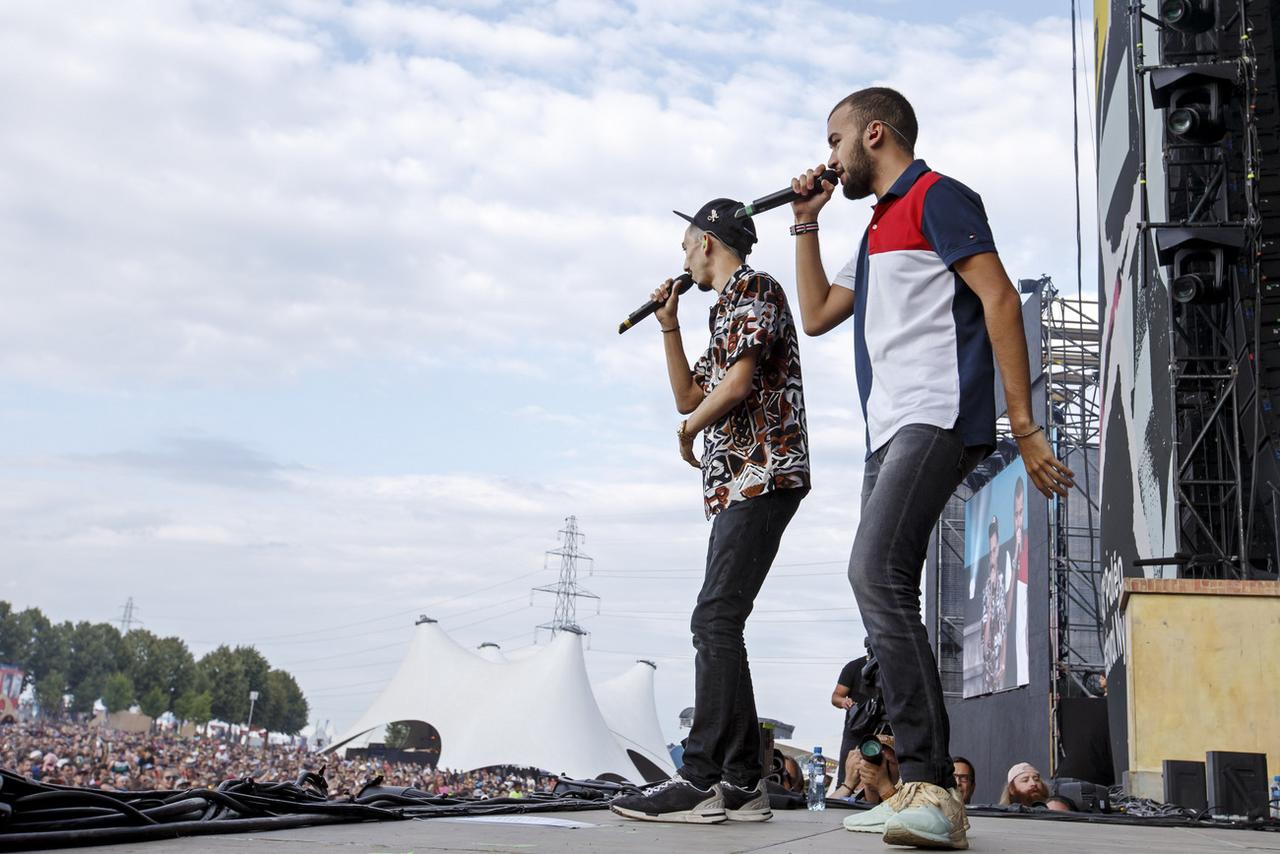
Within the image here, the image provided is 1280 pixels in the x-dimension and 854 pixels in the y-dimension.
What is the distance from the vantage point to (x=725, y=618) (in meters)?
3.11

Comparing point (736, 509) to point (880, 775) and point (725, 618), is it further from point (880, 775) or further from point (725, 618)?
point (880, 775)

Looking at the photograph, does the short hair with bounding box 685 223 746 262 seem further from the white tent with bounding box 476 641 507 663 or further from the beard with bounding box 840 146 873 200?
the white tent with bounding box 476 641 507 663

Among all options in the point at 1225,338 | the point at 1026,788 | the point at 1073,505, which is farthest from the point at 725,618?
the point at 1073,505

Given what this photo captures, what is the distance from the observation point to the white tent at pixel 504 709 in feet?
91.8

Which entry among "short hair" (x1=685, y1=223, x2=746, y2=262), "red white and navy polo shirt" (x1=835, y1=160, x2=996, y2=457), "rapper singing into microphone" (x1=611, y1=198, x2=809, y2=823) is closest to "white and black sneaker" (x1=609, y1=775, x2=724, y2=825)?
"rapper singing into microphone" (x1=611, y1=198, x2=809, y2=823)

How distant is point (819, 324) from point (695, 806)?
134 cm

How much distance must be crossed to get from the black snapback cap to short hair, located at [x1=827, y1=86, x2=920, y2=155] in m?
0.64

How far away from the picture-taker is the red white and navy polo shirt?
8.35ft

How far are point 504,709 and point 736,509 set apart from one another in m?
27.7

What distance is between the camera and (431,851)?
196 cm

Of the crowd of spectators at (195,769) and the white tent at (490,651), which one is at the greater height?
the white tent at (490,651)

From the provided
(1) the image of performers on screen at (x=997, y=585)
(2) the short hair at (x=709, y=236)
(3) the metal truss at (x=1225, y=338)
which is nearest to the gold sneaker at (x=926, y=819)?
(2) the short hair at (x=709, y=236)

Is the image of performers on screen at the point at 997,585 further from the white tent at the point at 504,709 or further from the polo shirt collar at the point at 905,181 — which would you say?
the polo shirt collar at the point at 905,181

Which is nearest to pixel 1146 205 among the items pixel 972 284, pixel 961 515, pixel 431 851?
pixel 972 284
